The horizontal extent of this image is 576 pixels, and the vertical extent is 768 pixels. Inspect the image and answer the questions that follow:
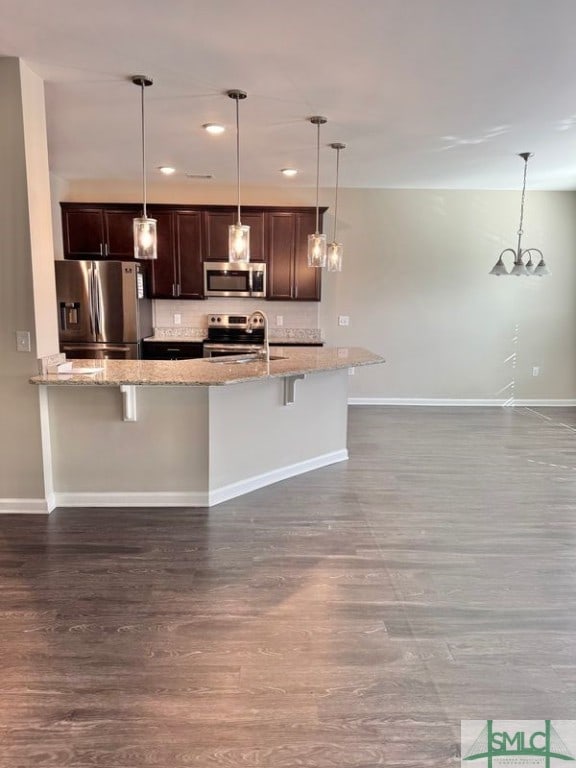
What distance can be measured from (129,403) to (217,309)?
3.19m

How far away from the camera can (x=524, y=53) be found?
103 inches

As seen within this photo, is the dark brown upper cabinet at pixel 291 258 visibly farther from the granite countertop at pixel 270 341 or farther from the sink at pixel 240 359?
the sink at pixel 240 359

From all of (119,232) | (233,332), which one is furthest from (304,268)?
(119,232)

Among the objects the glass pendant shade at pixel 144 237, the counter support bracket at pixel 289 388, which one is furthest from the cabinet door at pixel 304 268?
Answer: the glass pendant shade at pixel 144 237

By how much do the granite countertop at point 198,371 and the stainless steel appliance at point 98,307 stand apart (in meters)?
1.81

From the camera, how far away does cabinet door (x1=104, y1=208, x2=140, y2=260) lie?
5.79m

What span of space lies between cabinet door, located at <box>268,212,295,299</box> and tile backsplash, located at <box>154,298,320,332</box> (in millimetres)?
257

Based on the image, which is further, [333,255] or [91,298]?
[91,298]

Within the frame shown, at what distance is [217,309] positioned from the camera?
6273 mm

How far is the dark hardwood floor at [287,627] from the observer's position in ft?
5.35

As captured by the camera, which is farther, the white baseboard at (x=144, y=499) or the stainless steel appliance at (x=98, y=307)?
the stainless steel appliance at (x=98, y=307)

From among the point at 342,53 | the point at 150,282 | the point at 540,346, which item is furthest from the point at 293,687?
the point at 540,346

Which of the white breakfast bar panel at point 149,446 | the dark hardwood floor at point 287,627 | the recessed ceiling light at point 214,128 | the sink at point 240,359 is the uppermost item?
the recessed ceiling light at point 214,128

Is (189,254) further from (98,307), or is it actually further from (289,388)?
(289,388)
